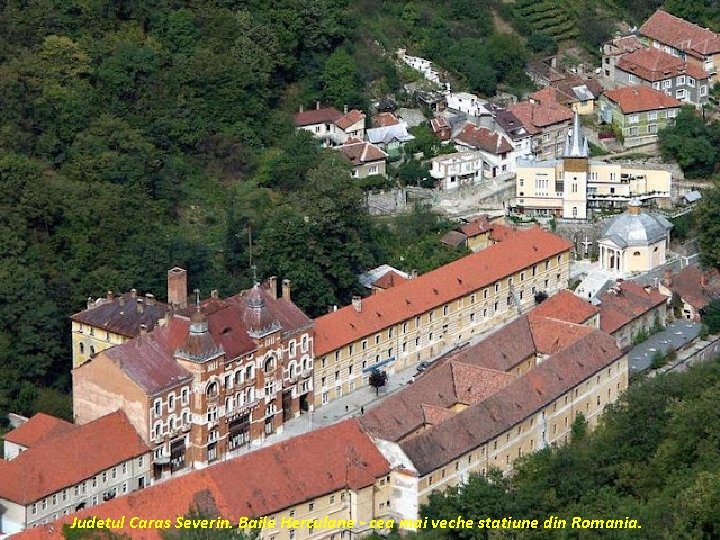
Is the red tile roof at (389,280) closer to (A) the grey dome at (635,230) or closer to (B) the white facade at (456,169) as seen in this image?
(B) the white facade at (456,169)

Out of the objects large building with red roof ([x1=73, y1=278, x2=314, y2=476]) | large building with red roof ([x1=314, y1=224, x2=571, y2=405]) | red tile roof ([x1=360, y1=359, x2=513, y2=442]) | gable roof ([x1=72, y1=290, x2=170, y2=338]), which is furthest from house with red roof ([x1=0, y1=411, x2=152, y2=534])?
large building with red roof ([x1=314, y1=224, x2=571, y2=405])

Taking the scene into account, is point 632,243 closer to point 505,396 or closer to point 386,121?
point 386,121

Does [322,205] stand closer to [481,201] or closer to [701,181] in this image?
[481,201]

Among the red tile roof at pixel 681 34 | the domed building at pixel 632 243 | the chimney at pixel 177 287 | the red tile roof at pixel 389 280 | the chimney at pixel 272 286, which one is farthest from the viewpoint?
the red tile roof at pixel 681 34

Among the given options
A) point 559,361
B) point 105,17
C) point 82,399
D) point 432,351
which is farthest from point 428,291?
point 105,17

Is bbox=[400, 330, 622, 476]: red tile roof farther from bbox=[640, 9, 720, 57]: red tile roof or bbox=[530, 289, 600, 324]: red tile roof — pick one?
bbox=[640, 9, 720, 57]: red tile roof

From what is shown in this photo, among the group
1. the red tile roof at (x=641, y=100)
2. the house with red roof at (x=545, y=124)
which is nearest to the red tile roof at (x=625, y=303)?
the house with red roof at (x=545, y=124)

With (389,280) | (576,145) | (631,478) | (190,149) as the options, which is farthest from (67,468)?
(576,145)
